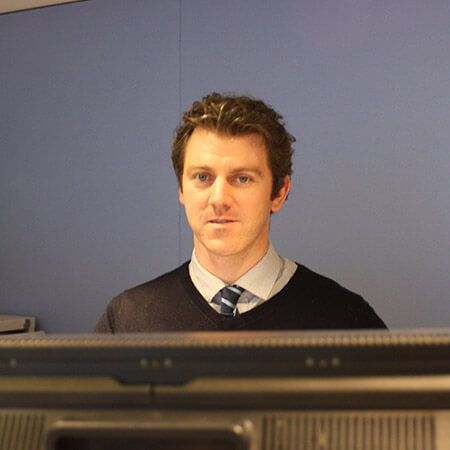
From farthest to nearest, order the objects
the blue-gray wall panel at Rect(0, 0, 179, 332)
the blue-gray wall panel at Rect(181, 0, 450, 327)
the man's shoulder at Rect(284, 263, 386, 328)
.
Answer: the blue-gray wall panel at Rect(0, 0, 179, 332) < the blue-gray wall panel at Rect(181, 0, 450, 327) < the man's shoulder at Rect(284, 263, 386, 328)

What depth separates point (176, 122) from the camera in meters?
2.46

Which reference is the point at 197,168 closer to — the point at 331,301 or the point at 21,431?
the point at 331,301

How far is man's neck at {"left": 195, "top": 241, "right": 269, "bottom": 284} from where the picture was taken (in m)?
1.35

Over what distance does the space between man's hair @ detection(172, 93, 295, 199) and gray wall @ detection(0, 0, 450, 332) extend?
0.76 m

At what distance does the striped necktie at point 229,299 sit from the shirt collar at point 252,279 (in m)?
0.02

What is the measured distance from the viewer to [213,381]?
1.59ft

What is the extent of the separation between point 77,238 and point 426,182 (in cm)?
171

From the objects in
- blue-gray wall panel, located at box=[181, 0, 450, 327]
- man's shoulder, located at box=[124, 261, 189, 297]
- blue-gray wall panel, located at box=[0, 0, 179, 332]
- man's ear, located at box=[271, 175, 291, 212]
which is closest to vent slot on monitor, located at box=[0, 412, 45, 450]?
man's shoulder, located at box=[124, 261, 189, 297]

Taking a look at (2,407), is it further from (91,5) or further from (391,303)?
(91,5)

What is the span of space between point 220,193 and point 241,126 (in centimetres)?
20

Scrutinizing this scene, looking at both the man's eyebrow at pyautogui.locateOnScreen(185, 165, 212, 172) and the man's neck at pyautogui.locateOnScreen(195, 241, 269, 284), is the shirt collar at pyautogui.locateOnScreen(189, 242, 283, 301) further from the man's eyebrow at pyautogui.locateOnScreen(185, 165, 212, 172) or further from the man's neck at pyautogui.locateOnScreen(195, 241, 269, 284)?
the man's eyebrow at pyautogui.locateOnScreen(185, 165, 212, 172)

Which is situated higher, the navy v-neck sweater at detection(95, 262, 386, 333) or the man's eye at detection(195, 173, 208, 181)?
the man's eye at detection(195, 173, 208, 181)

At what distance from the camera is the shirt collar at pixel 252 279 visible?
134 centimetres

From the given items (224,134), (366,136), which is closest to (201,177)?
(224,134)
